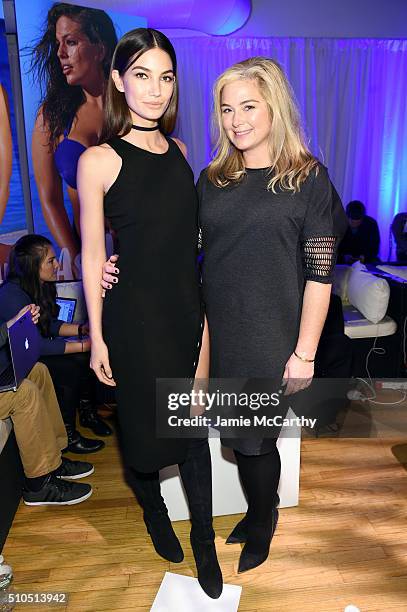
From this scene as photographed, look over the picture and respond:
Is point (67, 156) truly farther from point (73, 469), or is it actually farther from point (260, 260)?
point (260, 260)

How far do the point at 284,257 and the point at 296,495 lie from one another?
1263mm

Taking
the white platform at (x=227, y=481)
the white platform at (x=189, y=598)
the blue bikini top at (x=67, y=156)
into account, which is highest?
the blue bikini top at (x=67, y=156)

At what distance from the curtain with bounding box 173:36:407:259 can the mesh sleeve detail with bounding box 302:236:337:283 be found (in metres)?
4.34

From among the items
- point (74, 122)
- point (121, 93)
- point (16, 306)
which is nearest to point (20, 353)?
point (16, 306)

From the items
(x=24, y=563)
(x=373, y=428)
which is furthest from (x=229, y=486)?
(x=373, y=428)

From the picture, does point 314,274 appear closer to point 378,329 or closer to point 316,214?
point 316,214

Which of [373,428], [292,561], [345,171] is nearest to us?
[292,561]

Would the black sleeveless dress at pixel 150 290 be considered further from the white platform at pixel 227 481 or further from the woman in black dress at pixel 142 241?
the white platform at pixel 227 481

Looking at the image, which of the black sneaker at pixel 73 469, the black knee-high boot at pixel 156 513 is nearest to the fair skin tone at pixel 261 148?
the black knee-high boot at pixel 156 513

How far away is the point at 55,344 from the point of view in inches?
117

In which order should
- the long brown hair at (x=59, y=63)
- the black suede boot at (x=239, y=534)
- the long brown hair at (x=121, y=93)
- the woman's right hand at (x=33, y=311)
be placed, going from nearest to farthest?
the long brown hair at (x=121, y=93) → the black suede boot at (x=239, y=534) → the woman's right hand at (x=33, y=311) → the long brown hair at (x=59, y=63)

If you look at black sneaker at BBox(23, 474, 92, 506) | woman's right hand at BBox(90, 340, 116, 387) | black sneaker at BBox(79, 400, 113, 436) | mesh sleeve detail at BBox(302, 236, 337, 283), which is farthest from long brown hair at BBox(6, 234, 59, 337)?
mesh sleeve detail at BBox(302, 236, 337, 283)

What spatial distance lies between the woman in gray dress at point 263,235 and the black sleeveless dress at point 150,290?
69 mm

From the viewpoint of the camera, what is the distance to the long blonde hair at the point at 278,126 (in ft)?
5.00
